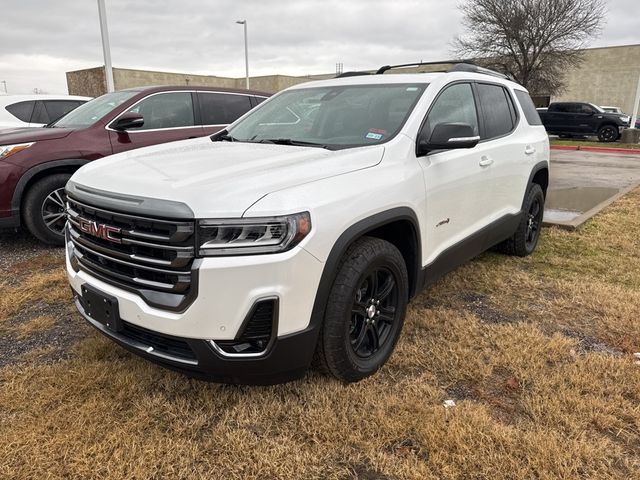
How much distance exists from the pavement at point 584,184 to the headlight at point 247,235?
199 inches

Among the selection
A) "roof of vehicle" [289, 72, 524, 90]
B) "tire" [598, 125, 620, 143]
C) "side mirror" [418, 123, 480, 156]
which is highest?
"roof of vehicle" [289, 72, 524, 90]

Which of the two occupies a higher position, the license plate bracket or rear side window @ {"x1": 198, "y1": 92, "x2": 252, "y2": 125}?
rear side window @ {"x1": 198, "y1": 92, "x2": 252, "y2": 125}

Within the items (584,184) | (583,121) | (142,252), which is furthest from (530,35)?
(142,252)

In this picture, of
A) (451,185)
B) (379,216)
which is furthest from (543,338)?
(379,216)

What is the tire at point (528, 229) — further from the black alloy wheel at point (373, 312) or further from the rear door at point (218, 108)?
the rear door at point (218, 108)

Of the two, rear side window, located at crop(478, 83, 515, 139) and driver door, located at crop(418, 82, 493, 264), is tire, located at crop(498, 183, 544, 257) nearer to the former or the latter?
rear side window, located at crop(478, 83, 515, 139)

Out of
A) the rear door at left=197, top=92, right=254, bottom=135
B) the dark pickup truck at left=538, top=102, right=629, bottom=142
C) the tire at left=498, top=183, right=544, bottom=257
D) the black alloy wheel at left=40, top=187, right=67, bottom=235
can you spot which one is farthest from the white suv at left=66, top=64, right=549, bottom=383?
the dark pickup truck at left=538, top=102, right=629, bottom=142

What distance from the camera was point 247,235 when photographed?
2.12 metres

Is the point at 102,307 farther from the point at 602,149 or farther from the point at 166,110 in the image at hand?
the point at 602,149

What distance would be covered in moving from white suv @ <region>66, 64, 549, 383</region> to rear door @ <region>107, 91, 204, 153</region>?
2359mm

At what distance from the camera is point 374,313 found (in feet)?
9.23

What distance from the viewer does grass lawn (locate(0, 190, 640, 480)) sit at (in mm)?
2182

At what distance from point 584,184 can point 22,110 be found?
10.6m

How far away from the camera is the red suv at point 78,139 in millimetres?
4879
